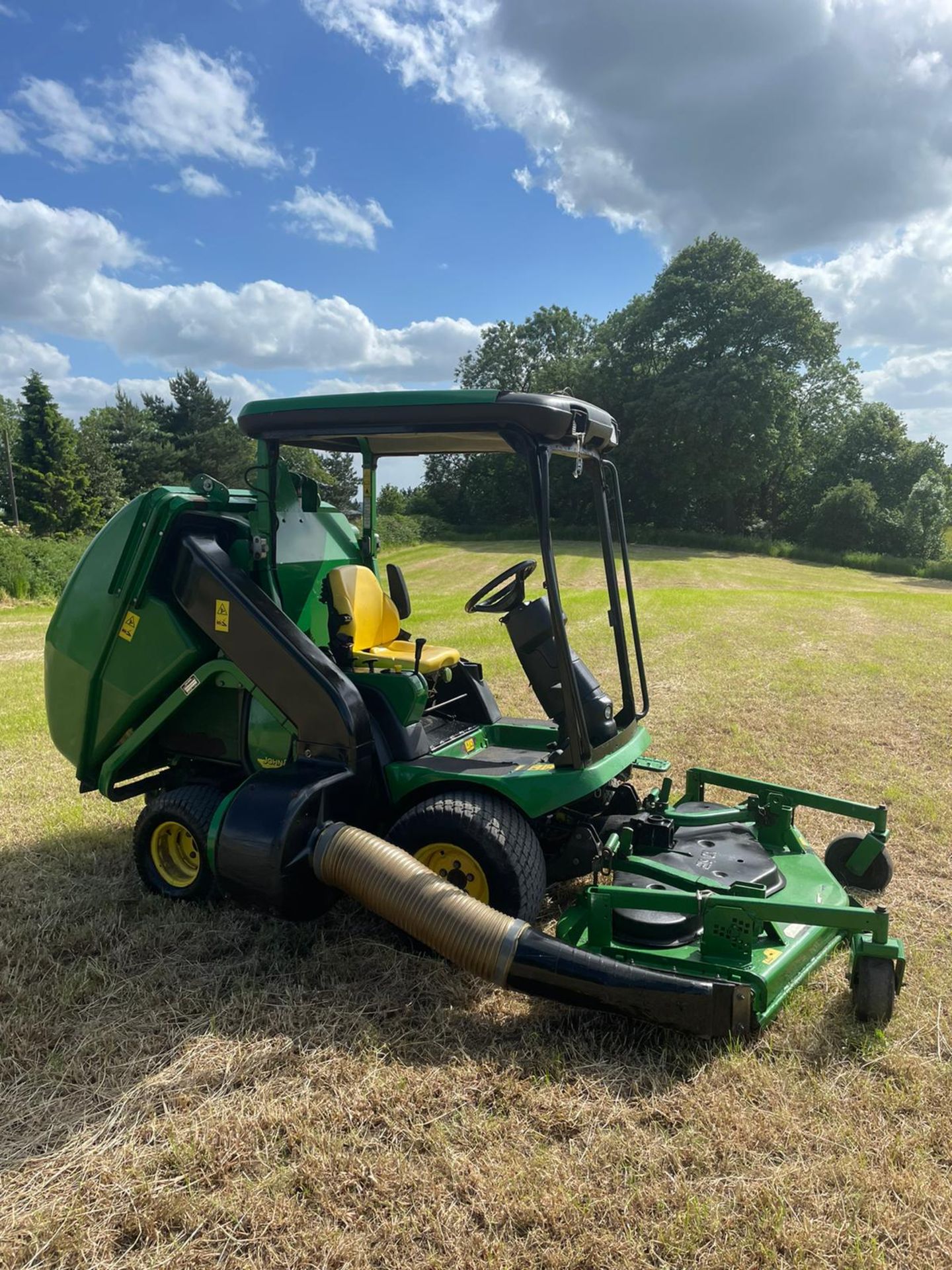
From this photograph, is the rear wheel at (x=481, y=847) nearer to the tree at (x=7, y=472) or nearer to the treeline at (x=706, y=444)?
the treeline at (x=706, y=444)

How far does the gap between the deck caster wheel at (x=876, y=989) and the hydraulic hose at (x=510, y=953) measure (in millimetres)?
495

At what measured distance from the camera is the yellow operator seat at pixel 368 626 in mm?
4102

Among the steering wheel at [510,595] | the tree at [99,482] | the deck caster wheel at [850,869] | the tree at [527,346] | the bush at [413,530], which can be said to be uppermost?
the tree at [527,346]

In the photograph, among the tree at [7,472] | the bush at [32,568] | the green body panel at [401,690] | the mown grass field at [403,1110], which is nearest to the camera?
the mown grass field at [403,1110]

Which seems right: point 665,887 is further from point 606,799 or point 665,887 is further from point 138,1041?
point 138,1041

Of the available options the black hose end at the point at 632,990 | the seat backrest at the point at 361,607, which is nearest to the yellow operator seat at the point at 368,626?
the seat backrest at the point at 361,607

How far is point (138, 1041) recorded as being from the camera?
304cm

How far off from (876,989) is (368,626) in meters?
2.72

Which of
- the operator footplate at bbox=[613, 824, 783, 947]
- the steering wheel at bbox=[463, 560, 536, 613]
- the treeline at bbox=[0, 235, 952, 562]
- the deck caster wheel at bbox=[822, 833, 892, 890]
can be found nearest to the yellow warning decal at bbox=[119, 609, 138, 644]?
the steering wheel at bbox=[463, 560, 536, 613]

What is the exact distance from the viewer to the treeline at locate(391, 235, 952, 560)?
33.7 m

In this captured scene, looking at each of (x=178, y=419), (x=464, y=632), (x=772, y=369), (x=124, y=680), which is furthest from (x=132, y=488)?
(x=124, y=680)

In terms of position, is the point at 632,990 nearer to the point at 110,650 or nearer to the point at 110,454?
the point at 110,650

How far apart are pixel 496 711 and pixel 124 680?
190cm

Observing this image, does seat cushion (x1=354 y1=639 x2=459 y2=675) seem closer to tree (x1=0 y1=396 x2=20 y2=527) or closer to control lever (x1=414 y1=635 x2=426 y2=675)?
control lever (x1=414 y1=635 x2=426 y2=675)
